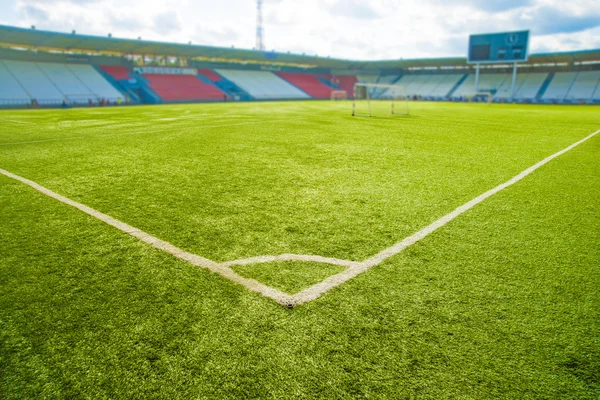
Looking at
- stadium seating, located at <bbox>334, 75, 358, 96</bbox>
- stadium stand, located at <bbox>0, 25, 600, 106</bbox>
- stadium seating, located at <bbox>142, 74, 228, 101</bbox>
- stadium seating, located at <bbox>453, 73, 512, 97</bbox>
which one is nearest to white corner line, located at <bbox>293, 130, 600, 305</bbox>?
stadium stand, located at <bbox>0, 25, 600, 106</bbox>

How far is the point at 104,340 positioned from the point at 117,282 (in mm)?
667

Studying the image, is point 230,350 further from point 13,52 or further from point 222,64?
point 222,64

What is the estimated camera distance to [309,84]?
66.6 metres

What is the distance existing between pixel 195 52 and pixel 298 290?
184 ft

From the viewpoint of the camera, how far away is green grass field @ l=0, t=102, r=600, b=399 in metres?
1.80

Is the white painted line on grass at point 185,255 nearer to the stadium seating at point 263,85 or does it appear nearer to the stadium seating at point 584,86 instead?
the stadium seating at point 263,85

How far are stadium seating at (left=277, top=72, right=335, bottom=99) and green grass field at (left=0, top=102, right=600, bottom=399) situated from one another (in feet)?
198

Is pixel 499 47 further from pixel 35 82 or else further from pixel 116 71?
pixel 35 82

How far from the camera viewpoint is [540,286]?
8.47 ft

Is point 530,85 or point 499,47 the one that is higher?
point 499,47

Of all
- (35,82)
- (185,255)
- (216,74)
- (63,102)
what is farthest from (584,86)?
(35,82)

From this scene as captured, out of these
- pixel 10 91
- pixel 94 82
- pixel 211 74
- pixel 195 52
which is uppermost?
pixel 195 52

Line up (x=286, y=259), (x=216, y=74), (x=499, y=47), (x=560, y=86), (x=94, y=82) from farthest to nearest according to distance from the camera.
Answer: (x=216, y=74)
(x=560, y=86)
(x=499, y=47)
(x=94, y=82)
(x=286, y=259)

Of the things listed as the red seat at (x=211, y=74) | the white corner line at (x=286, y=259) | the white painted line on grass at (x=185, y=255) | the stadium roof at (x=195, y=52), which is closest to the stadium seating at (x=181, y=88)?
the red seat at (x=211, y=74)
